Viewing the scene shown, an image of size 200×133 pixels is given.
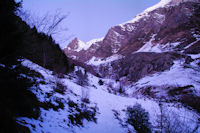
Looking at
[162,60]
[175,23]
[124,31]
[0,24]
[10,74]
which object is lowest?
[10,74]

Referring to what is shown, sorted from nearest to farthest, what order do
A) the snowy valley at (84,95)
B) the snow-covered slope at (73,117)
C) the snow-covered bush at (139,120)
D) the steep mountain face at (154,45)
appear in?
1. the snowy valley at (84,95)
2. the snow-covered slope at (73,117)
3. the snow-covered bush at (139,120)
4. the steep mountain face at (154,45)

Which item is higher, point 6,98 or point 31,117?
point 6,98

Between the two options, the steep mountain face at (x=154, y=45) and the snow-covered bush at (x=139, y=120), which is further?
the steep mountain face at (x=154, y=45)

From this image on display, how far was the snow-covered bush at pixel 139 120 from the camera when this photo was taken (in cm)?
593

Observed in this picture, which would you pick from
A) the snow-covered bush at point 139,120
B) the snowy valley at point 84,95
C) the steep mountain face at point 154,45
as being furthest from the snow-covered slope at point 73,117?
the steep mountain face at point 154,45

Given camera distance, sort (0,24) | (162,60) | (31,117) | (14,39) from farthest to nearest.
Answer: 1. (162,60)
2. (31,117)
3. (14,39)
4. (0,24)

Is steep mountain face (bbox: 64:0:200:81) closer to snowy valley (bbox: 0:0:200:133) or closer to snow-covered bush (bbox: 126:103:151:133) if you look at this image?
snowy valley (bbox: 0:0:200:133)

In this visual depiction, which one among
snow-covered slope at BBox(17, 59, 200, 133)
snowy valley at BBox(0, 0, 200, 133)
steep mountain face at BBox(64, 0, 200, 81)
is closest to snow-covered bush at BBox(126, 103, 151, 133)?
snowy valley at BBox(0, 0, 200, 133)

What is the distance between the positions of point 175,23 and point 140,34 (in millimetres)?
36355

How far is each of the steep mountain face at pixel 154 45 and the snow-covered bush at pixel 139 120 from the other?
13.3 m

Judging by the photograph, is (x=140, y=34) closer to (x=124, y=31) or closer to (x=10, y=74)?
(x=124, y=31)

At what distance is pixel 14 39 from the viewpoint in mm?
2152

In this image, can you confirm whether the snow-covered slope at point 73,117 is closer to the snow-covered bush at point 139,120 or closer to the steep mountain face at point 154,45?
the snow-covered bush at point 139,120

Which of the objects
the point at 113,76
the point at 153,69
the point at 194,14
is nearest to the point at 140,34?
the point at 194,14
